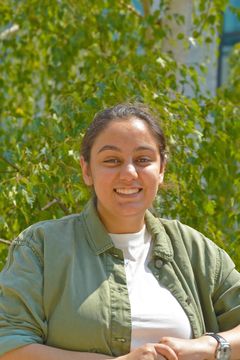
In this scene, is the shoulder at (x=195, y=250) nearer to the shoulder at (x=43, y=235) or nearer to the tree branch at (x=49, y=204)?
the shoulder at (x=43, y=235)

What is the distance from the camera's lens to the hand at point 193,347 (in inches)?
80.9

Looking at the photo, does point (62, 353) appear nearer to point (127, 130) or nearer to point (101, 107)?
point (127, 130)

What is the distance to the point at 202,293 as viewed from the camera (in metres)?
2.24

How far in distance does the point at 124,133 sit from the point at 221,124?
4.59ft

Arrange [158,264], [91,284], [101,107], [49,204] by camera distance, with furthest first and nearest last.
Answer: [101,107] < [49,204] < [158,264] < [91,284]

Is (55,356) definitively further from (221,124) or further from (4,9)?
(4,9)

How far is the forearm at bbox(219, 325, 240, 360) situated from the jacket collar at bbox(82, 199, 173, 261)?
236 millimetres

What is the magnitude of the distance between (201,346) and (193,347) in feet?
0.09

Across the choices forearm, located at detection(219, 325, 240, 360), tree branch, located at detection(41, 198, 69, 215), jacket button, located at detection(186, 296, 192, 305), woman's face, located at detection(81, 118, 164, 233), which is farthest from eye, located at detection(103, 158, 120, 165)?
tree branch, located at detection(41, 198, 69, 215)

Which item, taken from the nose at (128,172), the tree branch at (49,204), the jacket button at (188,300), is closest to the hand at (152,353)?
the jacket button at (188,300)

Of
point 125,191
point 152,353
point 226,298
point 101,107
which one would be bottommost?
point 152,353

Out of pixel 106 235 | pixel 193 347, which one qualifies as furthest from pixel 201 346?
pixel 106 235

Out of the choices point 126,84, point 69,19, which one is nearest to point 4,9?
point 69,19

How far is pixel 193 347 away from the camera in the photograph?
2.08 m
